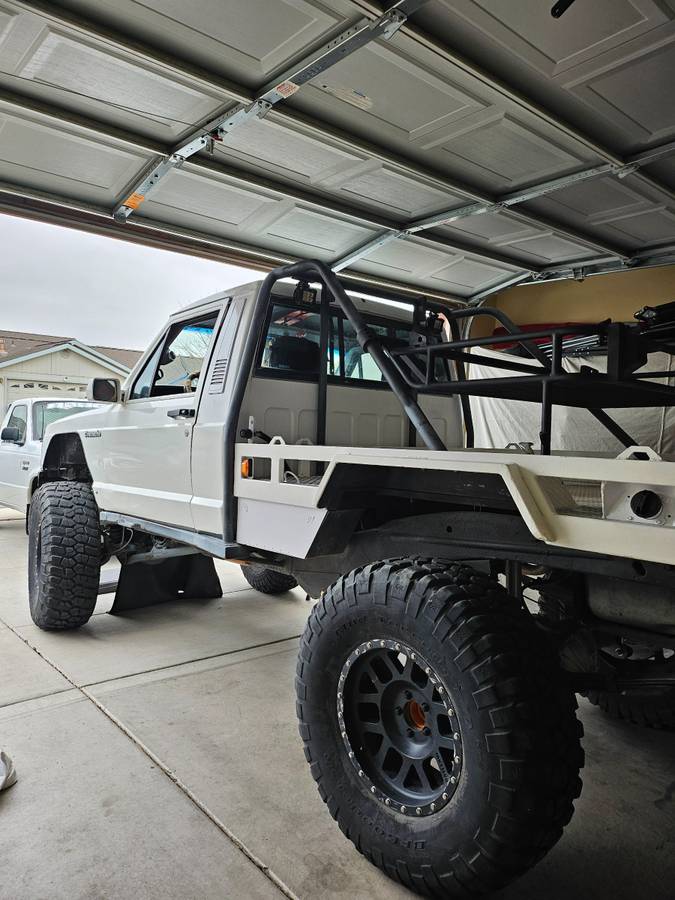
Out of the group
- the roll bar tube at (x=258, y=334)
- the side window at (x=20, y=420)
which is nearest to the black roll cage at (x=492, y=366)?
the roll bar tube at (x=258, y=334)

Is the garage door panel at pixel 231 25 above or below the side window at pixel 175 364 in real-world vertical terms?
above

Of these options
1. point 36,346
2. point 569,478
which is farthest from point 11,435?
point 36,346

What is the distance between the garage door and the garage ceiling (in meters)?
11.5

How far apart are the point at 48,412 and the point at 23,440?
51 cm

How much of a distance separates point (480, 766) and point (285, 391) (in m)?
2.25

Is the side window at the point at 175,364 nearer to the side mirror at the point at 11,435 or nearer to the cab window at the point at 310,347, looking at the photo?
the cab window at the point at 310,347

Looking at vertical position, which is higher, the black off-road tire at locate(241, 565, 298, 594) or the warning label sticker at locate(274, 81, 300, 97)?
the warning label sticker at locate(274, 81, 300, 97)

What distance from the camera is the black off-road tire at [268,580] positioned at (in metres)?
5.98

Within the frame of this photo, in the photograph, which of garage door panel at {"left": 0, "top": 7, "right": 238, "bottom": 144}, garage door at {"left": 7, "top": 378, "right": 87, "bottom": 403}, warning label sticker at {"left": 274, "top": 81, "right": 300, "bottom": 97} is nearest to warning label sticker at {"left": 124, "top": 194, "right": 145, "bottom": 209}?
garage door panel at {"left": 0, "top": 7, "right": 238, "bottom": 144}

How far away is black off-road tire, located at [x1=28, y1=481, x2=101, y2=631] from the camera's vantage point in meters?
4.63

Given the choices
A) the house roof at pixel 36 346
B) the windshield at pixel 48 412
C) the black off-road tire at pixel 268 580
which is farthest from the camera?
the house roof at pixel 36 346

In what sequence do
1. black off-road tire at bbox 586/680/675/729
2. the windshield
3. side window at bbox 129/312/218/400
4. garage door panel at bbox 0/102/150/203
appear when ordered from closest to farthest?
black off-road tire at bbox 586/680/675/729 → side window at bbox 129/312/218/400 → garage door panel at bbox 0/102/150/203 → the windshield

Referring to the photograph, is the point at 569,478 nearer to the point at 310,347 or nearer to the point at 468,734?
the point at 468,734

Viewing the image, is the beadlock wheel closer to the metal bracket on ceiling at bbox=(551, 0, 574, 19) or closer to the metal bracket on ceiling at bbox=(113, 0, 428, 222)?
the metal bracket on ceiling at bbox=(551, 0, 574, 19)
